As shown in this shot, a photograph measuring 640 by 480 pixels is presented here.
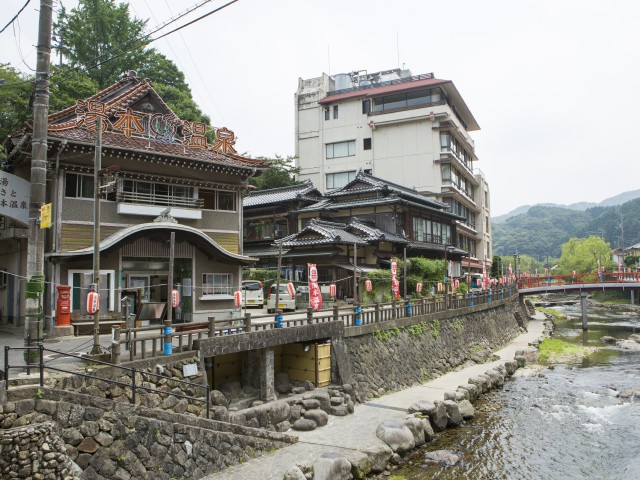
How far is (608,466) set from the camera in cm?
1511

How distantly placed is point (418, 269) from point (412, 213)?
22.2 feet

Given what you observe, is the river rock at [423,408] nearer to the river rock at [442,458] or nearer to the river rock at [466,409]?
the river rock at [466,409]

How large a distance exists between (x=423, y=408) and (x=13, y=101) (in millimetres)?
28633

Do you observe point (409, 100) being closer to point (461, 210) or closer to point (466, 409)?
point (461, 210)

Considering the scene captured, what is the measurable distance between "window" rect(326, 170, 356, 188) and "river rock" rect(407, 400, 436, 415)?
41146 mm

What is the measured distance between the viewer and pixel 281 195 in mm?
44688

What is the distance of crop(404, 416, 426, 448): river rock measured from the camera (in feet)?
53.0

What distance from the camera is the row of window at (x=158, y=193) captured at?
19641 millimetres

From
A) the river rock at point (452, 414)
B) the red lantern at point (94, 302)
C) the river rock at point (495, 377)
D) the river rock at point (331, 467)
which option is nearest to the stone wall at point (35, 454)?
the red lantern at point (94, 302)

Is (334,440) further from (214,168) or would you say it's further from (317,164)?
(317,164)

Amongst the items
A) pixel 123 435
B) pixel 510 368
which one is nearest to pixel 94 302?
pixel 123 435

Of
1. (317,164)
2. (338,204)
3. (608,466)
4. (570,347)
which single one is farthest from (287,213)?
(608,466)

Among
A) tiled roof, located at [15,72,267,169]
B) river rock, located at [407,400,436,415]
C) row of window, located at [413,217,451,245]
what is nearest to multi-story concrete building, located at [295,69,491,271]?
row of window, located at [413,217,451,245]

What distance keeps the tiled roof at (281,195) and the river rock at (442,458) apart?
29543 millimetres
